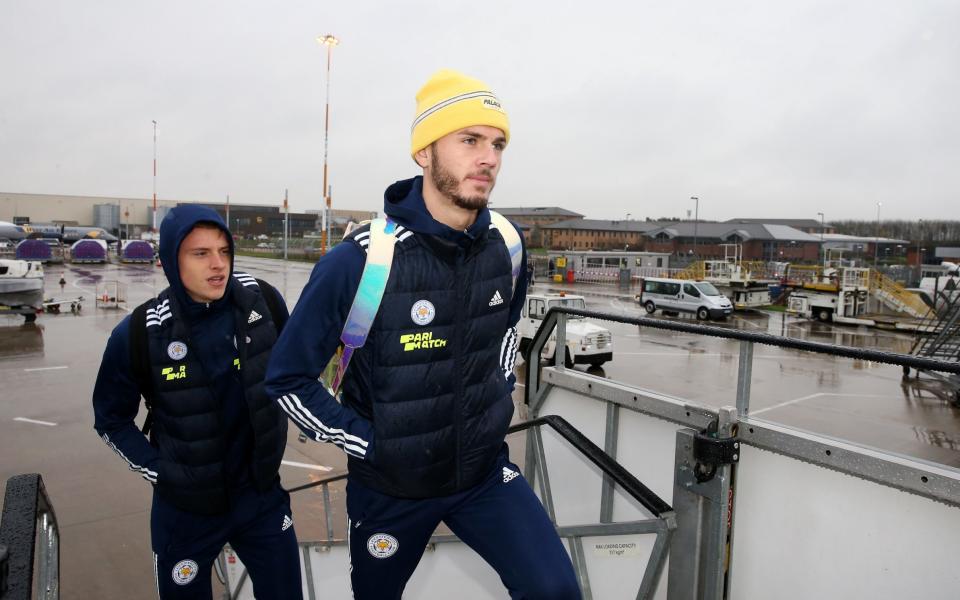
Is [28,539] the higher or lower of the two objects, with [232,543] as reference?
higher

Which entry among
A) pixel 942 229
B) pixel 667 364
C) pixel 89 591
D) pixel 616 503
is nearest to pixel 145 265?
pixel 667 364

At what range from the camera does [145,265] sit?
48.5 m

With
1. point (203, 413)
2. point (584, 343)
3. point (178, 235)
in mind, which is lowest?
point (584, 343)

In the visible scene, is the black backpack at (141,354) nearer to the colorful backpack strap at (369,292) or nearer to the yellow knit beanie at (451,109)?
the colorful backpack strap at (369,292)

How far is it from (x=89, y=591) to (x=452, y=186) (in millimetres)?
4878

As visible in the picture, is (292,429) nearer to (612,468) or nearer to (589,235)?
(612,468)

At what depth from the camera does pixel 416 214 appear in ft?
6.81

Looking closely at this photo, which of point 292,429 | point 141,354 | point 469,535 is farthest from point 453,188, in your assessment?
point 292,429

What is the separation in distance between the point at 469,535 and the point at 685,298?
25.7m

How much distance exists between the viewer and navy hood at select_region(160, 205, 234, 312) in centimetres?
259

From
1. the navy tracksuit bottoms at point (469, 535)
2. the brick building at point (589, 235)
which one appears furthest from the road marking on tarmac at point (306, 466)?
the brick building at point (589, 235)

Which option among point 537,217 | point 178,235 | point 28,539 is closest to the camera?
point 28,539

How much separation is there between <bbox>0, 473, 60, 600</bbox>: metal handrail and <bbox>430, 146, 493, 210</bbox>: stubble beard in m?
1.33

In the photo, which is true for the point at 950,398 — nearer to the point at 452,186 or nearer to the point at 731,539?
the point at 731,539
